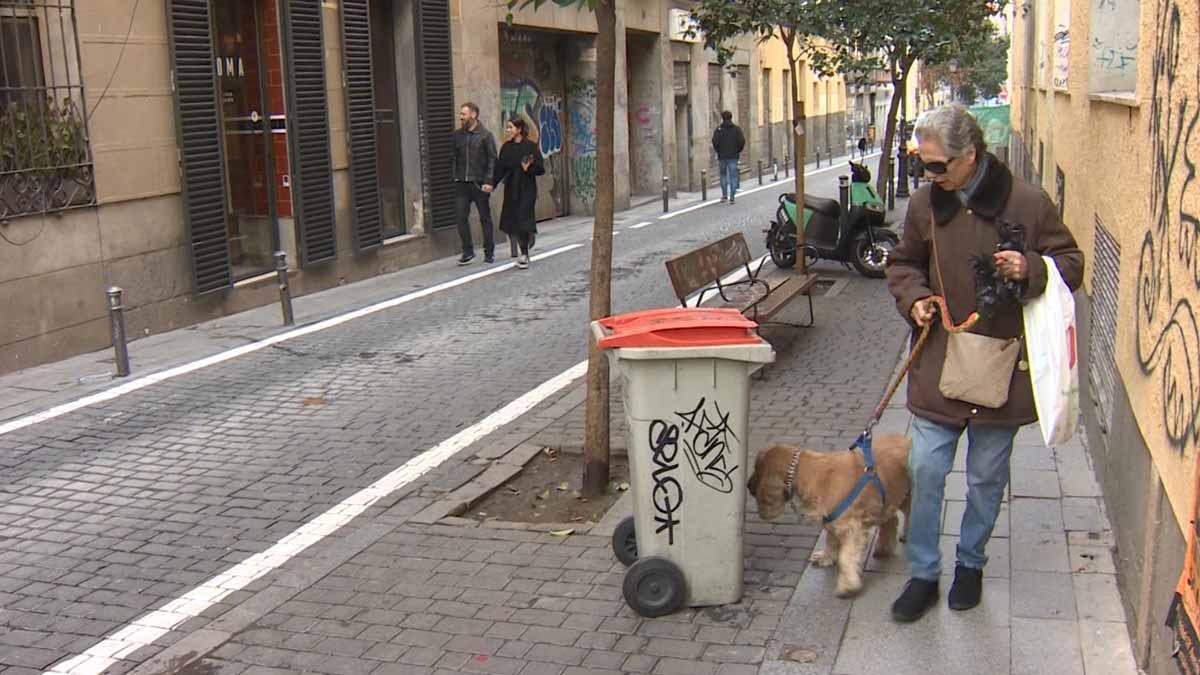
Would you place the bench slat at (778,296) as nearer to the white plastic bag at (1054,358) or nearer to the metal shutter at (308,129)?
the white plastic bag at (1054,358)

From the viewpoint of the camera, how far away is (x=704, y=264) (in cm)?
955

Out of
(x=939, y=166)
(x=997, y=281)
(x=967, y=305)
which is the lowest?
(x=967, y=305)

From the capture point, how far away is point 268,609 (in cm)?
494

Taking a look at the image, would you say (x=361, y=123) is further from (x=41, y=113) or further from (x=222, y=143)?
(x=41, y=113)

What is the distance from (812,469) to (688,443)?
563 millimetres

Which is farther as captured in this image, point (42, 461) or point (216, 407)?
point (216, 407)

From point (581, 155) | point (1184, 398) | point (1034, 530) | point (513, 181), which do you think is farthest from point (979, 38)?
point (1184, 398)

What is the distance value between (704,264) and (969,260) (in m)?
5.45

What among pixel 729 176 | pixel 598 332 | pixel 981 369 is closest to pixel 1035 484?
pixel 981 369

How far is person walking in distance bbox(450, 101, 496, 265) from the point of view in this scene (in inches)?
621

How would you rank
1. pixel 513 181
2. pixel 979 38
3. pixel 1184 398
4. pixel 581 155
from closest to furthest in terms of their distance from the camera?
pixel 1184 398
pixel 513 181
pixel 979 38
pixel 581 155

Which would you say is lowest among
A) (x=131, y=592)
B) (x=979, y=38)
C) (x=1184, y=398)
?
(x=131, y=592)

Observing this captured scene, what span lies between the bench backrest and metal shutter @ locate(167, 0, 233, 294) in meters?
5.27

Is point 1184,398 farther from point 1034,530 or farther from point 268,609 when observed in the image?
point 268,609
